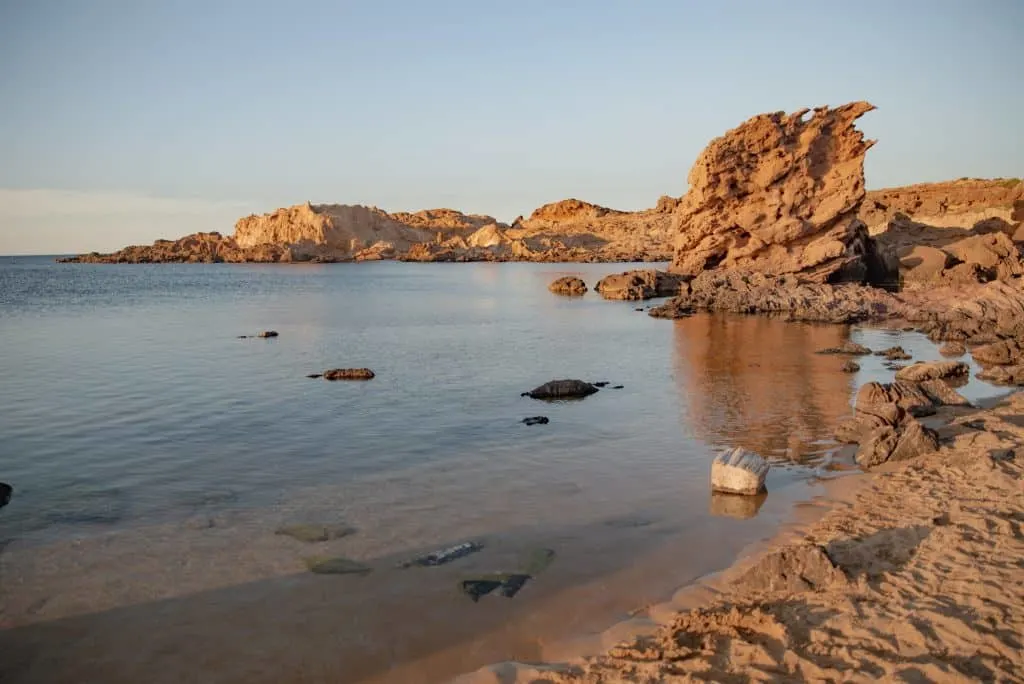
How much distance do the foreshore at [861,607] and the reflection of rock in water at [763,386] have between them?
116 inches

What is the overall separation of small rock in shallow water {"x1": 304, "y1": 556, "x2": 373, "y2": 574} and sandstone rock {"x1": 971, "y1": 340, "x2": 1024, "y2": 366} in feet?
48.7

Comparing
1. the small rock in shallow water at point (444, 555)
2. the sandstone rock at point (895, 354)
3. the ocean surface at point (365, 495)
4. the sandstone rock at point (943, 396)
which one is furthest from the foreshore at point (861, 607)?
the sandstone rock at point (895, 354)

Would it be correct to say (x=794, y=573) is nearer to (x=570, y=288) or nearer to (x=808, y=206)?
(x=808, y=206)

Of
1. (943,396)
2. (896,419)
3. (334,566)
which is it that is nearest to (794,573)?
(334,566)

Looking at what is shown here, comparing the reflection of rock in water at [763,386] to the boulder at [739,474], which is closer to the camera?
the boulder at [739,474]

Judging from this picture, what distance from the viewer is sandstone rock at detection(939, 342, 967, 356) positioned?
17766mm

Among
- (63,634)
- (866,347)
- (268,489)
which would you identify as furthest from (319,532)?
(866,347)

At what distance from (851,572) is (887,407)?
5.47 metres

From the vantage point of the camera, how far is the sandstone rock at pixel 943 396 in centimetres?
1158

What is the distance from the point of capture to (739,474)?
8070 millimetres

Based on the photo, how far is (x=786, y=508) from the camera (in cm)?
766

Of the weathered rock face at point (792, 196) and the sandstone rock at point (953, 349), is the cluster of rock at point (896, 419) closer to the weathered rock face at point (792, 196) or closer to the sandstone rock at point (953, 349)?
the sandstone rock at point (953, 349)

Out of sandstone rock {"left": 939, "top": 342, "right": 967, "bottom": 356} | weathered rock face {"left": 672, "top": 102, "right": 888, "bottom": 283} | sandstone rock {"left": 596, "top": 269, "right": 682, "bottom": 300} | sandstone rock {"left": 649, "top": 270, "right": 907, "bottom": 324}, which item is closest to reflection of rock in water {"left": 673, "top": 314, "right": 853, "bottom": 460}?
sandstone rock {"left": 649, "top": 270, "right": 907, "bottom": 324}

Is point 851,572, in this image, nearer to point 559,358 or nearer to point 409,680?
point 409,680
